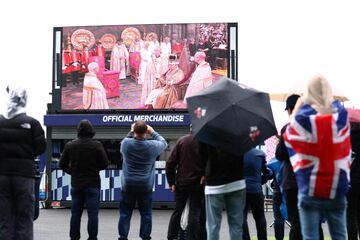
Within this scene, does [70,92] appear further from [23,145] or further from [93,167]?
[23,145]

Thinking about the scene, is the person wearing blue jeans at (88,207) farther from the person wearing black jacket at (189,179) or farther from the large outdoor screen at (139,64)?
the large outdoor screen at (139,64)

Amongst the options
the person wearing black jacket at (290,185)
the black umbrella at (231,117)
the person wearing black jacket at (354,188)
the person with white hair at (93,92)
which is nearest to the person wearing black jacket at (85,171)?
the black umbrella at (231,117)

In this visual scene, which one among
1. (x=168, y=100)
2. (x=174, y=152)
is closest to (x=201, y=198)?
(x=174, y=152)

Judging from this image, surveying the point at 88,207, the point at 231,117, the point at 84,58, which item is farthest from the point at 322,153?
the point at 84,58

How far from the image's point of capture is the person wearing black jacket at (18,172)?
721cm

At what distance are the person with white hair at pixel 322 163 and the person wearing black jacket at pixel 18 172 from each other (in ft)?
10.2

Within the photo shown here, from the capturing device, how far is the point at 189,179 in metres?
8.87

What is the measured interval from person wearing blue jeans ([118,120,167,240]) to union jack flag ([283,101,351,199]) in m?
4.11

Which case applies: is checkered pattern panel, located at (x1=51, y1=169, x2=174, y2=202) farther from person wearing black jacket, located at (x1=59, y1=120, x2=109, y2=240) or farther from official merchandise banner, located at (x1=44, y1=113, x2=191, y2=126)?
person wearing black jacket, located at (x1=59, y1=120, x2=109, y2=240)

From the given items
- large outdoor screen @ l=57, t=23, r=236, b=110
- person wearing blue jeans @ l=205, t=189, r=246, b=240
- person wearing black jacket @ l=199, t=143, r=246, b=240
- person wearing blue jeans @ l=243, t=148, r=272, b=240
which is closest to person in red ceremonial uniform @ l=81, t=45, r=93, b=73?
large outdoor screen @ l=57, t=23, r=236, b=110

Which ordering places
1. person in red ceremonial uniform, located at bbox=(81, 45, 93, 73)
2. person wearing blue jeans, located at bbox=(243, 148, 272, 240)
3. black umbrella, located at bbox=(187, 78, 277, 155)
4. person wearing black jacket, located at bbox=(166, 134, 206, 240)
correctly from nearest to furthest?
black umbrella, located at bbox=(187, 78, 277, 155)
person wearing black jacket, located at bbox=(166, 134, 206, 240)
person wearing blue jeans, located at bbox=(243, 148, 272, 240)
person in red ceremonial uniform, located at bbox=(81, 45, 93, 73)

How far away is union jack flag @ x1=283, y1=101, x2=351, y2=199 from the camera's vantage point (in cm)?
547

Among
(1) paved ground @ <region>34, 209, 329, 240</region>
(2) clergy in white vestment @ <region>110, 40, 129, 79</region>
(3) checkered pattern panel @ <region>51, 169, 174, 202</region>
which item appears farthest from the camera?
(2) clergy in white vestment @ <region>110, 40, 129, 79</region>

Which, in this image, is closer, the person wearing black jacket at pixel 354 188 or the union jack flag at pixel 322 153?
the union jack flag at pixel 322 153
